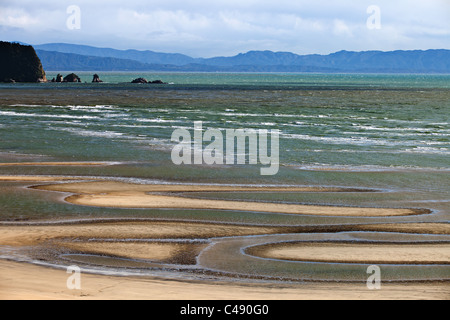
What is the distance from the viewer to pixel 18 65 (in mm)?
152250

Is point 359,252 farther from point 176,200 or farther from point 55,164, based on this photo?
point 55,164

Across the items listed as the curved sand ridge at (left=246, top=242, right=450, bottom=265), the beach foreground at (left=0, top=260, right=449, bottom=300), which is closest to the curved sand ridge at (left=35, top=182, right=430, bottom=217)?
the curved sand ridge at (left=246, top=242, right=450, bottom=265)

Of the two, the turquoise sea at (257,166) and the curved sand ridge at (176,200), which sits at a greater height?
the turquoise sea at (257,166)

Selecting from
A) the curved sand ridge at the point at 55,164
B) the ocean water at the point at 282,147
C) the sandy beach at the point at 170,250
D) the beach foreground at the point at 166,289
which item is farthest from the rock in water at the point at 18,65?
the beach foreground at the point at 166,289

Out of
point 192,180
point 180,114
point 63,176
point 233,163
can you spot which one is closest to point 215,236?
point 192,180

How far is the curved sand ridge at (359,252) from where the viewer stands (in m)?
9.86

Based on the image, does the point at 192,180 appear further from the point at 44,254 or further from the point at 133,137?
the point at 133,137

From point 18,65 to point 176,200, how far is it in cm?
14884

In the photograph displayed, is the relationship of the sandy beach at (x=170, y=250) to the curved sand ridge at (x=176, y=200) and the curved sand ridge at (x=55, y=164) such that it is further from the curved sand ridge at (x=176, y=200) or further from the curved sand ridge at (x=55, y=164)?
the curved sand ridge at (x=55, y=164)

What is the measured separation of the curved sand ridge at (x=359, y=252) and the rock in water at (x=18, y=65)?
148976mm

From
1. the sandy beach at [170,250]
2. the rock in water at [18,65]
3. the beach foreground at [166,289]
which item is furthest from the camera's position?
the rock in water at [18,65]

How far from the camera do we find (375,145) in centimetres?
2639

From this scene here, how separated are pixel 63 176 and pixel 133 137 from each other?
11118mm
